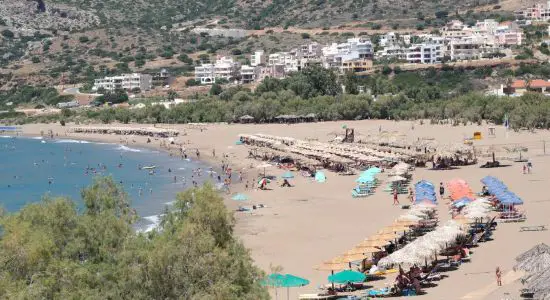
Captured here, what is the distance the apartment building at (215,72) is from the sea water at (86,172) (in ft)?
139

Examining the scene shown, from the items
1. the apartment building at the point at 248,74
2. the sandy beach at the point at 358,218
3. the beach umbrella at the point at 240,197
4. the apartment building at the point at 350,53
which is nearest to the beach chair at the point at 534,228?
the sandy beach at the point at 358,218

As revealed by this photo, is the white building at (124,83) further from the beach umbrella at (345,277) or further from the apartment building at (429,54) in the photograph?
the beach umbrella at (345,277)

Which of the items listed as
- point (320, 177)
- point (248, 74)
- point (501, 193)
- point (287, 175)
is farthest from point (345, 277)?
point (248, 74)

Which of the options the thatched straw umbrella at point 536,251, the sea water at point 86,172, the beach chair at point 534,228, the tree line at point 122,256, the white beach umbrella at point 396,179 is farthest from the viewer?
the sea water at point 86,172

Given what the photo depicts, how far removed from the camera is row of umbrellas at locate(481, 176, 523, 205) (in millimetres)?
35312

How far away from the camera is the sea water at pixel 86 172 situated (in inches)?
2044

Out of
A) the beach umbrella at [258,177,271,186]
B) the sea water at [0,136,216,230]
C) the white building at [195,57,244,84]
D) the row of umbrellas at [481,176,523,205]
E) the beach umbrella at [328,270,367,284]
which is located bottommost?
the sea water at [0,136,216,230]

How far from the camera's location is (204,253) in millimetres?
18000

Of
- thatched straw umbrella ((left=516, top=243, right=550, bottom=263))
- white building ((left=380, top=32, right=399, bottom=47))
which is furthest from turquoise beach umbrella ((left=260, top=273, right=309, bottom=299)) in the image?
white building ((left=380, top=32, right=399, bottom=47))

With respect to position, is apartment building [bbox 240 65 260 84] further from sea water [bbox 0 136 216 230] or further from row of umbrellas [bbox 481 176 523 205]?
row of umbrellas [bbox 481 176 523 205]

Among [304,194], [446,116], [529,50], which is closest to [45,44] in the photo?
[529,50]

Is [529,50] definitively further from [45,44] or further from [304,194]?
[45,44]

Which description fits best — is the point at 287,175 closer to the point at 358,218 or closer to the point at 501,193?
the point at 358,218

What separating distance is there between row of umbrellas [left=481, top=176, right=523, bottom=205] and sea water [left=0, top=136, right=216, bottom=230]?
46.9ft
